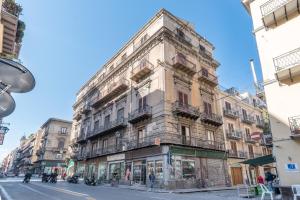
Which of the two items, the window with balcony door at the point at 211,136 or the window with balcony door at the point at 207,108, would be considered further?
the window with balcony door at the point at 207,108

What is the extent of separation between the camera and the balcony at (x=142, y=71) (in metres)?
23.5

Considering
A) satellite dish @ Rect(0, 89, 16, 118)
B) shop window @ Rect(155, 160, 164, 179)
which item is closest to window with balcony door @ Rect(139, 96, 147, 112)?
shop window @ Rect(155, 160, 164, 179)

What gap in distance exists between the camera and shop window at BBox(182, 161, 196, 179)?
19.7 metres

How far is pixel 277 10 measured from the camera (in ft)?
39.6

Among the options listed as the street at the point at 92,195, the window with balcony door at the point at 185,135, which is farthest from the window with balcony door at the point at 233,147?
→ the street at the point at 92,195

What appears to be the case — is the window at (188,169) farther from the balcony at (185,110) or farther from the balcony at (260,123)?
the balcony at (260,123)

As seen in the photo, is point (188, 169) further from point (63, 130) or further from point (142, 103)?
point (63, 130)

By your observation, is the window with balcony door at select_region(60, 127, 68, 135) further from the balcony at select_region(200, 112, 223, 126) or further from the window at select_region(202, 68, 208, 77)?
the balcony at select_region(200, 112, 223, 126)

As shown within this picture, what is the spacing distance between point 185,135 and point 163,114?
3.53m

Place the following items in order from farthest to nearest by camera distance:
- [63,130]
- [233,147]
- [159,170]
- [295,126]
Result: [63,130] < [233,147] < [159,170] < [295,126]

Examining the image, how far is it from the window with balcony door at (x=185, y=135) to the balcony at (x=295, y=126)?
438 inches

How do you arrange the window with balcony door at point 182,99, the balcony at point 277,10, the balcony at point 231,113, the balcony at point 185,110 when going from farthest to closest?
the balcony at point 231,113 → the window with balcony door at point 182,99 → the balcony at point 185,110 → the balcony at point 277,10

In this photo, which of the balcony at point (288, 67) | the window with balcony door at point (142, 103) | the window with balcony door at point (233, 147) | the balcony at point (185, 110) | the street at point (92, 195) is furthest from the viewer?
the window with balcony door at point (233, 147)

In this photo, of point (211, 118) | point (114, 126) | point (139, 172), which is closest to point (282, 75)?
point (211, 118)
